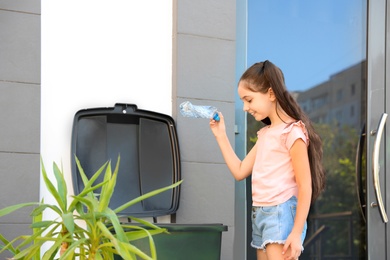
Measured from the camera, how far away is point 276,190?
297 cm

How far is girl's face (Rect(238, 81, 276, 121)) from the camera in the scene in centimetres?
303

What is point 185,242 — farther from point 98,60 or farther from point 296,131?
point 98,60

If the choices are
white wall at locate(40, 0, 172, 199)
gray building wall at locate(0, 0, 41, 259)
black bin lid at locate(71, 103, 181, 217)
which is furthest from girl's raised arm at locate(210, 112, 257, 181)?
gray building wall at locate(0, 0, 41, 259)

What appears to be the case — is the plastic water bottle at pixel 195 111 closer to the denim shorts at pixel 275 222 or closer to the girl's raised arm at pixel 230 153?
the girl's raised arm at pixel 230 153

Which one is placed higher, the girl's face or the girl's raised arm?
the girl's face

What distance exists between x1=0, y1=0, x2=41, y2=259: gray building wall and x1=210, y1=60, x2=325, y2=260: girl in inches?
39.4

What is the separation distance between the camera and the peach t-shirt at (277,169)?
2.97 m

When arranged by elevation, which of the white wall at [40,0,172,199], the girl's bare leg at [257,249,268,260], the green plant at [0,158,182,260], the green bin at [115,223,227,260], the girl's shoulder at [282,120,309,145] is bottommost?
the girl's bare leg at [257,249,268,260]

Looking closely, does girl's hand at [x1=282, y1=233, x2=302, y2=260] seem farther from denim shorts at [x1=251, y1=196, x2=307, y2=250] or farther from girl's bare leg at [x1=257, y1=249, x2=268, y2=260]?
girl's bare leg at [x1=257, y1=249, x2=268, y2=260]

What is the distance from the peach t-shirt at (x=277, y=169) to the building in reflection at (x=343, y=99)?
1387mm

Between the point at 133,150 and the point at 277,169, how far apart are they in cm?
91

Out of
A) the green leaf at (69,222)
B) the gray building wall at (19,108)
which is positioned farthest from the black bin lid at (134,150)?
the green leaf at (69,222)

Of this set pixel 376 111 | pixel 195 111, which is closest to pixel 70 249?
pixel 195 111

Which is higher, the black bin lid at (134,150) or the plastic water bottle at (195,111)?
the plastic water bottle at (195,111)
